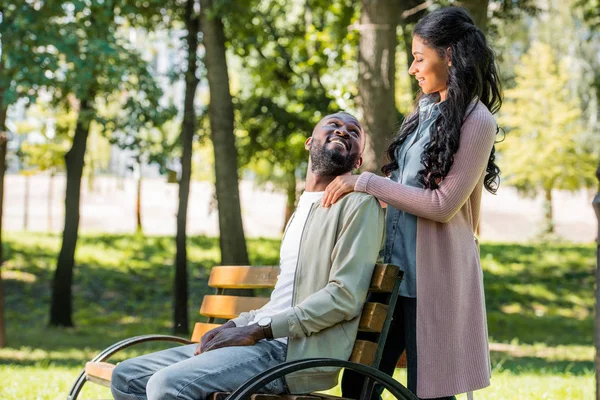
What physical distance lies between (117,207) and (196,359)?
4283cm

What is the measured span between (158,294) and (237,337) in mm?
17380

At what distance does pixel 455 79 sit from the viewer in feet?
12.5

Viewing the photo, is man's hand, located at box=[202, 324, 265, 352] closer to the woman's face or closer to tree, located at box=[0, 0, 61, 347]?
the woman's face

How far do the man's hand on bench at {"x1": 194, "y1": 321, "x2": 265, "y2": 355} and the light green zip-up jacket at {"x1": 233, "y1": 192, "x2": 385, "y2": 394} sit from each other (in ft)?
0.31

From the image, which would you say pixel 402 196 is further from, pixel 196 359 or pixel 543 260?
pixel 543 260

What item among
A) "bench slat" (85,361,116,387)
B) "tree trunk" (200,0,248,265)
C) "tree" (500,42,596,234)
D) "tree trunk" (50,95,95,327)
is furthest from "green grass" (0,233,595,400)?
"tree" (500,42,596,234)

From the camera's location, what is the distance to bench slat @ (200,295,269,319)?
5.01m

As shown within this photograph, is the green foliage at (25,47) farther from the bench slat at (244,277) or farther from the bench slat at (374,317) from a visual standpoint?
the bench slat at (374,317)

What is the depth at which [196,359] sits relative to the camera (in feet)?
12.2

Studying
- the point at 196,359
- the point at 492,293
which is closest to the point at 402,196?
the point at 196,359

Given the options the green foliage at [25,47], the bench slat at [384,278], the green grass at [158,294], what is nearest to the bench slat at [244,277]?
the bench slat at [384,278]

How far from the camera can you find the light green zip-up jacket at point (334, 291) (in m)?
3.71

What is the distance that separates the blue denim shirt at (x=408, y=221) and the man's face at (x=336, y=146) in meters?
0.23

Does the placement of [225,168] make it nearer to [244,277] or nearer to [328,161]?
[244,277]
